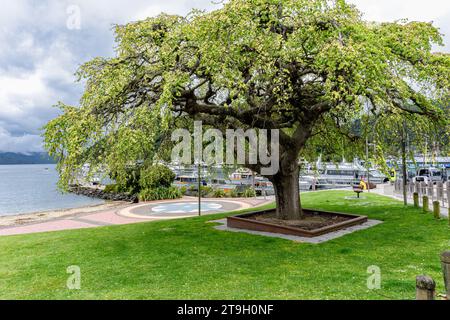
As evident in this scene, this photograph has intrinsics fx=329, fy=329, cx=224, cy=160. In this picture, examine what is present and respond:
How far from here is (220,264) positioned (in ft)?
26.2

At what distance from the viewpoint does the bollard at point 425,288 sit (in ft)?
12.2

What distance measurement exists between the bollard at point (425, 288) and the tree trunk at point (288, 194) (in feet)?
29.2

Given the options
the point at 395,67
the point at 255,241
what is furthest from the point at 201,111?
the point at 395,67

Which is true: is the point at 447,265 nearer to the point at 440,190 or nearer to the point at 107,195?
the point at 440,190

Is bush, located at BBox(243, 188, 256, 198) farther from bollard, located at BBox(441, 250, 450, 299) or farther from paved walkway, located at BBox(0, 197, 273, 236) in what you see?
bollard, located at BBox(441, 250, 450, 299)

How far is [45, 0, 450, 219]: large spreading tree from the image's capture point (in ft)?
25.0

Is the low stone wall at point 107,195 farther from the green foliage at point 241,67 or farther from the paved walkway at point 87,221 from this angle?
the green foliage at point 241,67

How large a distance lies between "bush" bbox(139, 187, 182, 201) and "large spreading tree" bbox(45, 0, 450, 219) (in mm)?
19664

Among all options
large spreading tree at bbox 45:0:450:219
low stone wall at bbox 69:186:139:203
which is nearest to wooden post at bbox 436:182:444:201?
large spreading tree at bbox 45:0:450:219

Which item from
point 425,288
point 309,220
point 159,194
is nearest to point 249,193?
point 159,194

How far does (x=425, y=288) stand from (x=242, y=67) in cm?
702

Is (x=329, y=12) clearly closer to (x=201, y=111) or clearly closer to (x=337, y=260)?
(x=201, y=111)

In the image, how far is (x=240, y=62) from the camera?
903cm

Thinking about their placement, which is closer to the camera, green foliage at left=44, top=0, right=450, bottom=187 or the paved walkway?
green foliage at left=44, top=0, right=450, bottom=187
